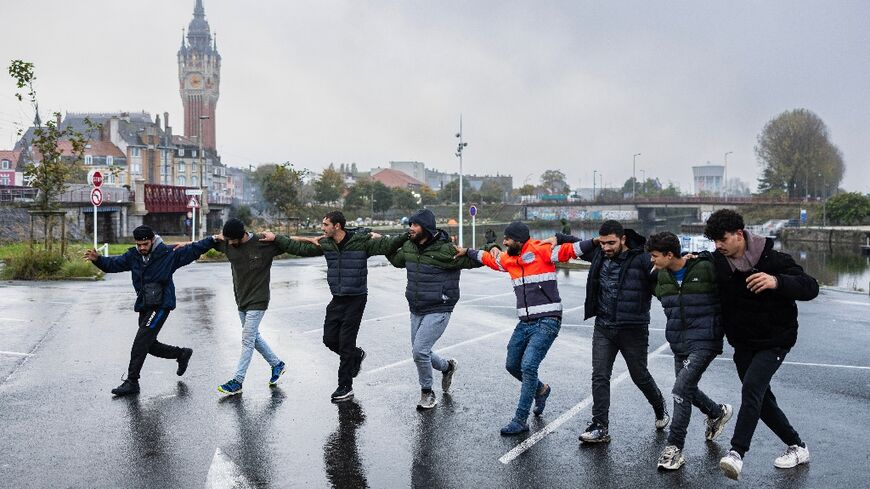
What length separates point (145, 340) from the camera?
7977 millimetres

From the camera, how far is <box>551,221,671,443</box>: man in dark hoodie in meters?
6.17

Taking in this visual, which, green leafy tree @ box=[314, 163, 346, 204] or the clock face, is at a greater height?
the clock face

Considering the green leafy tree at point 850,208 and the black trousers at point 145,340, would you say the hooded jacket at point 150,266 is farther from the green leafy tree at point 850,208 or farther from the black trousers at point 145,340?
the green leafy tree at point 850,208

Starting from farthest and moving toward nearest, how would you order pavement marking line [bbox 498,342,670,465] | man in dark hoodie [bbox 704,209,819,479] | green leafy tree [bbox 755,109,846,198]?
green leafy tree [bbox 755,109,846,198] → pavement marking line [bbox 498,342,670,465] → man in dark hoodie [bbox 704,209,819,479]

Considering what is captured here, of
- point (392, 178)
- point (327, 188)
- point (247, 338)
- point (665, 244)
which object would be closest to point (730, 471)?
point (665, 244)

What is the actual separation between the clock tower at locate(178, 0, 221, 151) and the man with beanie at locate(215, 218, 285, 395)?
6090 inches

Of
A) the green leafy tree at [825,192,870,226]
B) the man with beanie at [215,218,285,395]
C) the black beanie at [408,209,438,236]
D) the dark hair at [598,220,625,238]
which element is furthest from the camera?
the green leafy tree at [825,192,870,226]

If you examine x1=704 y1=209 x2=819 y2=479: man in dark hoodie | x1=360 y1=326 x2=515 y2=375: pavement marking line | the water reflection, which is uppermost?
x1=704 y1=209 x2=819 y2=479: man in dark hoodie

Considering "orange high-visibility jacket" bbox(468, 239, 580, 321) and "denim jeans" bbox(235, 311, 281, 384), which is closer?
"orange high-visibility jacket" bbox(468, 239, 580, 321)

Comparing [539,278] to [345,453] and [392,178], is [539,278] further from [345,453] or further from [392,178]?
[392,178]

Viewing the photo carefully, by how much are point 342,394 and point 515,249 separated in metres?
2.54

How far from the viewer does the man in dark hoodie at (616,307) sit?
6172 millimetres

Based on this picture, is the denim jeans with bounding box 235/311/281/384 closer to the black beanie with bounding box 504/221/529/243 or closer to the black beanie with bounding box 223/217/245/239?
the black beanie with bounding box 223/217/245/239

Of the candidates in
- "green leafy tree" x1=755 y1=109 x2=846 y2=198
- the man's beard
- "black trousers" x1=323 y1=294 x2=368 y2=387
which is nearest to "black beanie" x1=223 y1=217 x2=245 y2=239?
"black trousers" x1=323 y1=294 x2=368 y2=387
